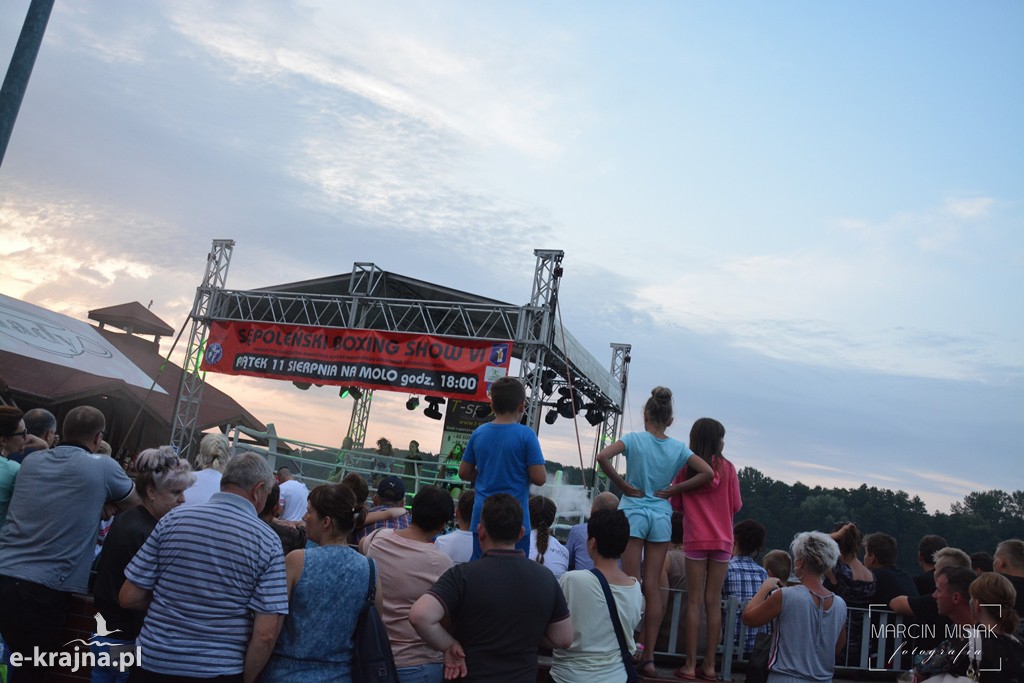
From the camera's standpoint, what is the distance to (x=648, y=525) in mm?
4379

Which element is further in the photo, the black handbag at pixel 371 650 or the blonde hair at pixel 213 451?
the blonde hair at pixel 213 451

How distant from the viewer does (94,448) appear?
13.7 feet

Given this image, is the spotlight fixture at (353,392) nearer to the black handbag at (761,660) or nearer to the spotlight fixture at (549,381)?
the spotlight fixture at (549,381)

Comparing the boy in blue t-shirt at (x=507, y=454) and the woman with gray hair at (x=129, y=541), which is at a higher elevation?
the boy in blue t-shirt at (x=507, y=454)

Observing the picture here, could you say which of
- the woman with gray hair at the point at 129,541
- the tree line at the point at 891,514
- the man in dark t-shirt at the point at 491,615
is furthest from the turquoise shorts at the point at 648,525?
the tree line at the point at 891,514

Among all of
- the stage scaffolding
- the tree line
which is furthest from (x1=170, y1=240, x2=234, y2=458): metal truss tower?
the tree line

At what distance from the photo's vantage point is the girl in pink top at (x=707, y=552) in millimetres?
4410

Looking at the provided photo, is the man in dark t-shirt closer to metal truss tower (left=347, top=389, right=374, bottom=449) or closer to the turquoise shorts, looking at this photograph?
the turquoise shorts

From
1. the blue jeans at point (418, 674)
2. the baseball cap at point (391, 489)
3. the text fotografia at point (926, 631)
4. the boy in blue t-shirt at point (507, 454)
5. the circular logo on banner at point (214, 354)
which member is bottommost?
the blue jeans at point (418, 674)

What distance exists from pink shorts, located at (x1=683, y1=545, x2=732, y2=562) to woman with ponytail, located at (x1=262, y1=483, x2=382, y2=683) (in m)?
2.15

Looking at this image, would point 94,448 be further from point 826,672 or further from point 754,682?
point 826,672

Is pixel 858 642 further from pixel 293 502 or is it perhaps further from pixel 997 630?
pixel 293 502

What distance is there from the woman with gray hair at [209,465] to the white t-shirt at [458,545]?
57.8 inches

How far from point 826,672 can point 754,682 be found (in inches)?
14.7
